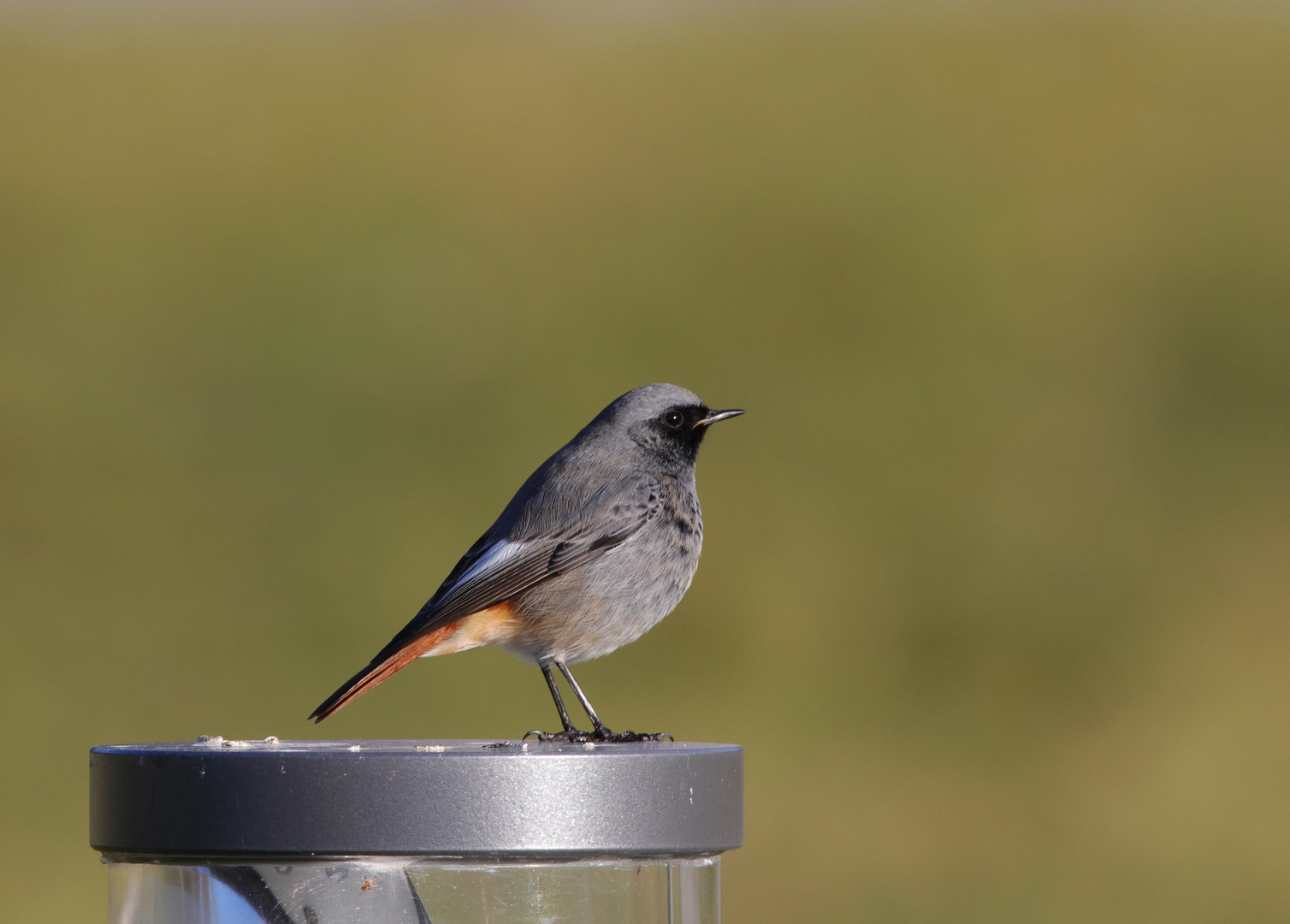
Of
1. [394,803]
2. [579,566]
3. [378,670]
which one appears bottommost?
[394,803]

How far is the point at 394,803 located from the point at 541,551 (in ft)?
8.19

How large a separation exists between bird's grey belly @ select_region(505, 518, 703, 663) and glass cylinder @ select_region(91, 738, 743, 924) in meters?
2.08

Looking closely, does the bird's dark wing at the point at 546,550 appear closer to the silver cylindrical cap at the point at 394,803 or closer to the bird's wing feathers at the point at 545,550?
the bird's wing feathers at the point at 545,550

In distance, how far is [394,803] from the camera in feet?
7.79

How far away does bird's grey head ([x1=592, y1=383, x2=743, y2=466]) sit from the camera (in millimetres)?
5270

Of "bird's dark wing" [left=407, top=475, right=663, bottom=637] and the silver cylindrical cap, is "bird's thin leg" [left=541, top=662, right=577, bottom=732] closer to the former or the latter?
"bird's dark wing" [left=407, top=475, right=663, bottom=637]

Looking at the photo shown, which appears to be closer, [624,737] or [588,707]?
[624,737]

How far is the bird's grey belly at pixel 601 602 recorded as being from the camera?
4867 millimetres

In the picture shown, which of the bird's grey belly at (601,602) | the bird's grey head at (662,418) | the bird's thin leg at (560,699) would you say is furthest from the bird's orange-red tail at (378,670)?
the bird's grey head at (662,418)

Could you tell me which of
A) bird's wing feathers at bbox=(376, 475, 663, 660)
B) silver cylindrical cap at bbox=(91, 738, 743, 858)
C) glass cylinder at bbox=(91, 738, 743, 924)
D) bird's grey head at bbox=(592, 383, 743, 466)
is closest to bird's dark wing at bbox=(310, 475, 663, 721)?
bird's wing feathers at bbox=(376, 475, 663, 660)

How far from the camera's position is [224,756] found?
2.41 m

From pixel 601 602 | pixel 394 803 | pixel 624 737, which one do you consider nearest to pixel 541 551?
pixel 601 602

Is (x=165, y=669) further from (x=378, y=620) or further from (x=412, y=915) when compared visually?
(x=412, y=915)

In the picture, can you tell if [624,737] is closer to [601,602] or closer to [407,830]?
[601,602]
